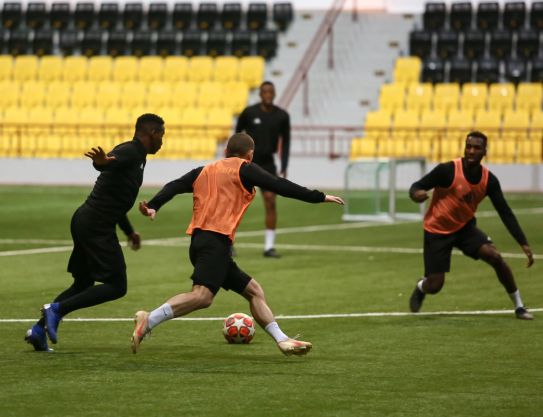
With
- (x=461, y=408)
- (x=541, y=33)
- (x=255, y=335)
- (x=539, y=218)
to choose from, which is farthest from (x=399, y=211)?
(x=461, y=408)

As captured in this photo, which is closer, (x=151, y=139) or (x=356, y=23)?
(x=151, y=139)

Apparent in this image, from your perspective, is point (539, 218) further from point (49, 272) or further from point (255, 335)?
point (255, 335)

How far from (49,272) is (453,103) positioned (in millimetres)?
20297

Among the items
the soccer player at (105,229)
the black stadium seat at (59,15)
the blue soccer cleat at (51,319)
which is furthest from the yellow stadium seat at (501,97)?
the blue soccer cleat at (51,319)

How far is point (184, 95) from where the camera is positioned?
37406 millimetres

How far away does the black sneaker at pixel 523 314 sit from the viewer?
12.5m

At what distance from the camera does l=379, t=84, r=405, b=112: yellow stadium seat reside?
35.6 m

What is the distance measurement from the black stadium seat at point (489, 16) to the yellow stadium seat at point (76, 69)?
11.6 meters

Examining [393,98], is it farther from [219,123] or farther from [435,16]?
[219,123]

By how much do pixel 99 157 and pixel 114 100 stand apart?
28202 mm

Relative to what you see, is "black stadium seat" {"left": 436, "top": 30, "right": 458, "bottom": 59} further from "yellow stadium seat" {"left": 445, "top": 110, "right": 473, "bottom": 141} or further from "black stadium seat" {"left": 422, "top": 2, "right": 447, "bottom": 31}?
"yellow stadium seat" {"left": 445, "top": 110, "right": 473, "bottom": 141}

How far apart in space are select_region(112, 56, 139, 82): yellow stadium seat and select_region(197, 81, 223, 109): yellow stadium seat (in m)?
2.59

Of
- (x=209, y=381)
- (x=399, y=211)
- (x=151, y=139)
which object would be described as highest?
(x=151, y=139)

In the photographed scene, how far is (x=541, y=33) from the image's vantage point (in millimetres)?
36406
